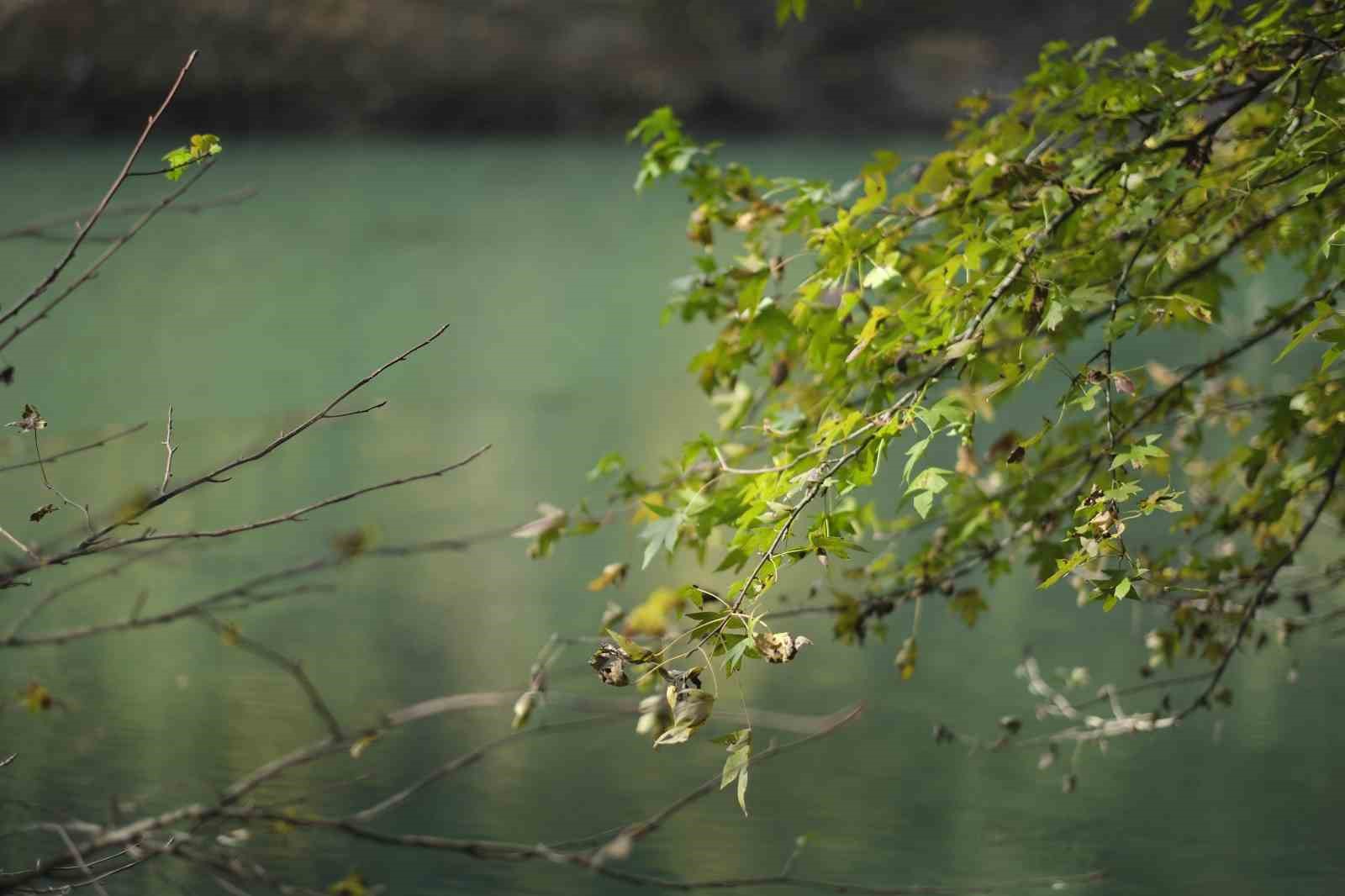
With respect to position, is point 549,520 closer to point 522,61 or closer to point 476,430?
point 476,430

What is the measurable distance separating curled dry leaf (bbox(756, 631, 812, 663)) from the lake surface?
37 cm

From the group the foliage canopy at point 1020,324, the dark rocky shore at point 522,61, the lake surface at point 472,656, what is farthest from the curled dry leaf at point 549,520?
the dark rocky shore at point 522,61

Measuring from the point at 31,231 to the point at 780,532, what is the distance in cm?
61

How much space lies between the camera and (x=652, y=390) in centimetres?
627

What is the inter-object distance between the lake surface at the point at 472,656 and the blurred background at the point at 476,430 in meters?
0.01

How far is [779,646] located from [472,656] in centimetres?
220

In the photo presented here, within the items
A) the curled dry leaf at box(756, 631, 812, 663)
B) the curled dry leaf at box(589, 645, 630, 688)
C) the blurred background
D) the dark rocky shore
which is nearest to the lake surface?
the blurred background

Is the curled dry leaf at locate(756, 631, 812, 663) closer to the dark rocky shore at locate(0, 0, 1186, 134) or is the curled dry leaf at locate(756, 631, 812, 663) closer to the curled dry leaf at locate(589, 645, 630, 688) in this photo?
the curled dry leaf at locate(589, 645, 630, 688)

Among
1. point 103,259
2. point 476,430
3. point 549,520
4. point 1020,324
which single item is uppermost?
point 103,259

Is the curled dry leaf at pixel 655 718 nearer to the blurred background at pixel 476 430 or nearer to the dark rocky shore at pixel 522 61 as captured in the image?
the blurred background at pixel 476 430

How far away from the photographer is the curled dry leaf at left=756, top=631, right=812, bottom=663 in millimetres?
1218

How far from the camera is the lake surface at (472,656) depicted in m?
2.40

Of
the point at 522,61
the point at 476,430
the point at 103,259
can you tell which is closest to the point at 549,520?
the point at 103,259

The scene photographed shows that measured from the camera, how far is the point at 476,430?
18.4 ft
